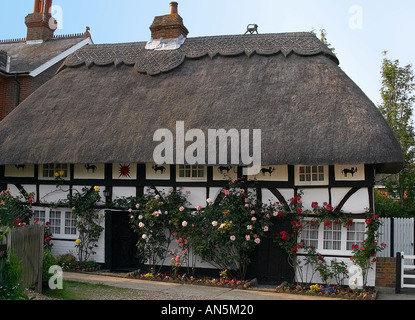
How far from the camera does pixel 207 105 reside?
39.8 ft

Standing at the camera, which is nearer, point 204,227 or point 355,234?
point 355,234

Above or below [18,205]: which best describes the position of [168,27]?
above

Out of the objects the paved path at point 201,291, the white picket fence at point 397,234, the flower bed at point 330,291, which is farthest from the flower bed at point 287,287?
the white picket fence at point 397,234

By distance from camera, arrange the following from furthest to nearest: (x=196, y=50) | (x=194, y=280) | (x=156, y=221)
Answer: (x=196, y=50) → (x=156, y=221) → (x=194, y=280)

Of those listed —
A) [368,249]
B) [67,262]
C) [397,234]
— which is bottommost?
[67,262]

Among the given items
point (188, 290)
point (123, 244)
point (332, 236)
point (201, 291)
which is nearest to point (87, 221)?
point (123, 244)

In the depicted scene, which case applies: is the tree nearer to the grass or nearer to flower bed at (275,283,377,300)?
flower bed at (275,283,377,300)

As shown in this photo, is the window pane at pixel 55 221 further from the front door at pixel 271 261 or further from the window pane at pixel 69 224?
the front door at pixel 271 261

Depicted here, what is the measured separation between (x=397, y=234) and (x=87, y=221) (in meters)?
8.27

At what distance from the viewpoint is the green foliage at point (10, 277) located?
6.51m

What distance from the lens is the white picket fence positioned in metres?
12.2

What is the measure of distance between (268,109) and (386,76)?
9.07 m

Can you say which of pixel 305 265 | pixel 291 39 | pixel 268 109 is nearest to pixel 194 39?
pixel 291 39

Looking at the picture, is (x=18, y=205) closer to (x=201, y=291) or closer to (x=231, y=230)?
(x=201, y=291)
